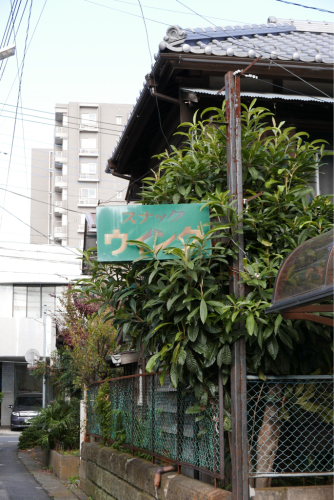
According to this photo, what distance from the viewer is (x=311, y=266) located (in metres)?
4.25

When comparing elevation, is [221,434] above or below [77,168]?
below

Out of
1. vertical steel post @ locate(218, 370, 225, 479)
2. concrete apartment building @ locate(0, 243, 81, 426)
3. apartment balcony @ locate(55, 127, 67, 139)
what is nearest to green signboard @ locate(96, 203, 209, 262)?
vertical steel post @ locate(218, 370, 225, 479)

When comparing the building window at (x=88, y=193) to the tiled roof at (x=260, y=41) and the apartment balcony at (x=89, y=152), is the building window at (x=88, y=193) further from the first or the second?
the tiled roof at (x=260, y=41)

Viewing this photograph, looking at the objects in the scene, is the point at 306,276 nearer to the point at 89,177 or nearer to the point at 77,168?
the point at 89,177

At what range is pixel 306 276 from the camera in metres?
4.26

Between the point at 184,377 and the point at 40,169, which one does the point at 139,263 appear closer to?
the point at 184,377

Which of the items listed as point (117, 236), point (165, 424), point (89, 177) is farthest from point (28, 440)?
point (89, 177)

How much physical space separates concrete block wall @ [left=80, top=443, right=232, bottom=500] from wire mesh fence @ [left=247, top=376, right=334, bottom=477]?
0.63 m

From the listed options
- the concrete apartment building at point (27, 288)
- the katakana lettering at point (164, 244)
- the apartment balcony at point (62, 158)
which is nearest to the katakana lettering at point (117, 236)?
the katakana lettering at point (164, 244)

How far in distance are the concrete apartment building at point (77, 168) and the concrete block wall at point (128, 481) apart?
44.2m

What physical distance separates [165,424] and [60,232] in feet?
162

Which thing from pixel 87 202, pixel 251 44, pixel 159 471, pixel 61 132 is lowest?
pixel 159 471

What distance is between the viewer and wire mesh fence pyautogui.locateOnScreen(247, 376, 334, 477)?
5141 millimetres

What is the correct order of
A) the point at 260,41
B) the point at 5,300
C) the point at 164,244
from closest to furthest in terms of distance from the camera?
the point at 164,244 → the point at 260,41 → the point at 5,300
